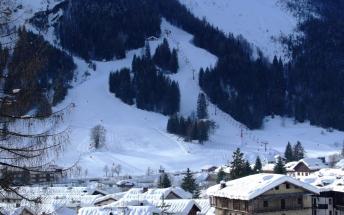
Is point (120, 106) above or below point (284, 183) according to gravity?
above

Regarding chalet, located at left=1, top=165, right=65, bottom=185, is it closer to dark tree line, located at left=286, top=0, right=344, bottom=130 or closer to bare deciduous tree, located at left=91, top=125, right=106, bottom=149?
bare deciduous tree, located at left=91, top=125, right=106, bottom=149

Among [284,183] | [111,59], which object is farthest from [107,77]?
[284,183]

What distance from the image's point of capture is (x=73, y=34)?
164500mm

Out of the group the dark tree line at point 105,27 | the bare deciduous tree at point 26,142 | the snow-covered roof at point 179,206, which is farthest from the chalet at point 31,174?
the dark tree line at point 105,27

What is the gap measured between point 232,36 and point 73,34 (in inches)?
→ 1808

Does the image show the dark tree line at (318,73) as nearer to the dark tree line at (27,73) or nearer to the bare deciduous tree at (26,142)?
the bare deciduous tree at (26,142)

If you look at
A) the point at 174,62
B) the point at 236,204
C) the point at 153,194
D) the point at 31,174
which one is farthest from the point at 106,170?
the point at 31,174

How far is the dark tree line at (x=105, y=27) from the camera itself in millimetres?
161625

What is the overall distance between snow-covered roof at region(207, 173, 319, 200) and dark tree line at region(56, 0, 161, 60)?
127 m

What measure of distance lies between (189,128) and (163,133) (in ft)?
17.9

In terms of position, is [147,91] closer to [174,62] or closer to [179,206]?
[174,62]

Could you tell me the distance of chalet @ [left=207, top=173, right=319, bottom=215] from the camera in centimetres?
3288

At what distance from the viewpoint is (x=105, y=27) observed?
546 feet

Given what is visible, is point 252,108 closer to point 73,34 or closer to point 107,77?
point 107,77
